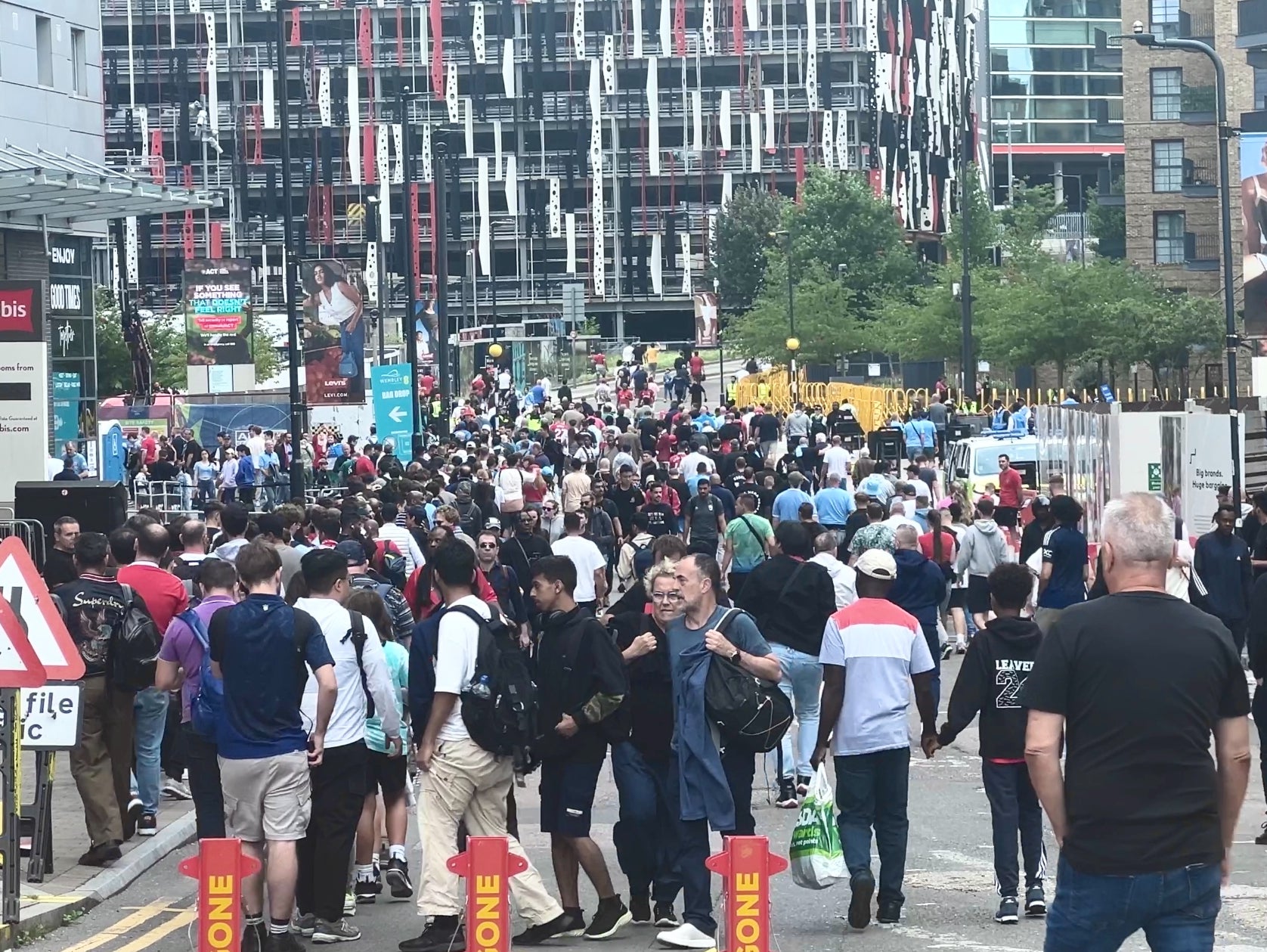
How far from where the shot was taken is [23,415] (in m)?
18.2

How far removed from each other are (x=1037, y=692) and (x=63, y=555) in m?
9.83

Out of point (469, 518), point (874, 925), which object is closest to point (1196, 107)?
point (469, 518)

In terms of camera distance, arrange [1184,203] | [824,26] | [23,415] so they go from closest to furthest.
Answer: [23,415] < [1184,203] < [824,26]

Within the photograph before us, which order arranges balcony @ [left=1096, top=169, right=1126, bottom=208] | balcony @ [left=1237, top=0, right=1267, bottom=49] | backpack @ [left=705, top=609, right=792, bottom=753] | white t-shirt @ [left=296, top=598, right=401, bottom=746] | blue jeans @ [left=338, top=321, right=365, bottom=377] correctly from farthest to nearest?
balcony @ [left=1096, top=169, right=1126, bottom=208] → balcony @ [left=1237, top=0, right=1267, bottom=49] → blue jeans @ [left=338, top=321, right=365, bottom=377] → white t-shirt @ [left=296, top=598, right=401, bottom=746] → backpack @ [left=705, top=609, right=792, bottom=753]

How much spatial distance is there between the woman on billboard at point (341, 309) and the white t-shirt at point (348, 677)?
24.9 meters

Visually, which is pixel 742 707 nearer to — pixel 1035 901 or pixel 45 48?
pixel 1035 901

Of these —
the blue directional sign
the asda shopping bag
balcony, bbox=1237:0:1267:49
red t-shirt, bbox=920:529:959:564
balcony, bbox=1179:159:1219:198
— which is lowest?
the asda shopping bag

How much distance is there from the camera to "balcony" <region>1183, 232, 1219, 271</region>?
248 feet

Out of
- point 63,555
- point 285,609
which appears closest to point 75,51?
point 63,555

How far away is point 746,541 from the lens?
59.8ft

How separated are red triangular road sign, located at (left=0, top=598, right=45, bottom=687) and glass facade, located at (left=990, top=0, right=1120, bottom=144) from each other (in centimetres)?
13574

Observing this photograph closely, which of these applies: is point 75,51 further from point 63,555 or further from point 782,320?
point 782,320

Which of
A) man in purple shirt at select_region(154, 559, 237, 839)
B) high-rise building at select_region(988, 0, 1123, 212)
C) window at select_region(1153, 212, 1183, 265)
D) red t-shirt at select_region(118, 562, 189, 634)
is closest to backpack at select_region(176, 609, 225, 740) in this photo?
man in purple shirt at select_region(154, 559, 237, 839)

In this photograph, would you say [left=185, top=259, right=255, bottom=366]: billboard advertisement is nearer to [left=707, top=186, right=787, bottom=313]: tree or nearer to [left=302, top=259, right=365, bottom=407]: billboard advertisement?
[left=302, top=259, right=365, bottom=407]: billboard advertisement
